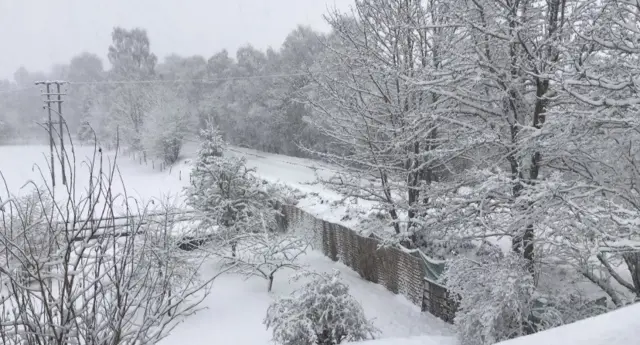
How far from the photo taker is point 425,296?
11.1m

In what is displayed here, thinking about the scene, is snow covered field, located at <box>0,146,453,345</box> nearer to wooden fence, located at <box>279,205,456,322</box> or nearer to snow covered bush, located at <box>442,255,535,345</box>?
wooden fence, located at <box>279,205,456,322</box>

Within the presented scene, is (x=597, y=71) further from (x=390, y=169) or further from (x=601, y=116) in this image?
(x=390, y=169)

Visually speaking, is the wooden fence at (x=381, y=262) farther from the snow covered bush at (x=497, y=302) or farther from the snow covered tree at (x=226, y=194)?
the snow covered bush at (x=497, y=302)

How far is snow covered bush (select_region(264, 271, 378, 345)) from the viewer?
7.86m

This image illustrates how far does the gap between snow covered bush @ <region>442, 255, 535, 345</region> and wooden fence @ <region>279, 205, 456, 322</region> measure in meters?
2.52

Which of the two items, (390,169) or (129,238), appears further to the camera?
(390,169)

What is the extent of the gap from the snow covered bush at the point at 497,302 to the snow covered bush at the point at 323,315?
1.70 metres

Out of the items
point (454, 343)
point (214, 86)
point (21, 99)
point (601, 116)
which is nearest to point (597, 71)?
point (601, 116)

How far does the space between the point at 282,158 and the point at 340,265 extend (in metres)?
23.4

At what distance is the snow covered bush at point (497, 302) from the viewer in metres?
7.06

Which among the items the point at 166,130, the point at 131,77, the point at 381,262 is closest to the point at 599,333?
the point at 381,262

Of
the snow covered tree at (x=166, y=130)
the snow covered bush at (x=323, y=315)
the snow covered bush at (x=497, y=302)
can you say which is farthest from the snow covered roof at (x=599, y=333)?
the snow covered tree at (x=166, y=130)

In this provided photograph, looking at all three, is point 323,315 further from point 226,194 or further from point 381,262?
point 226,194

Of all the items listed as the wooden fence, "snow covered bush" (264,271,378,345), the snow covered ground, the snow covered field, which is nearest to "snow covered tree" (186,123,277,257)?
the snow covered field
